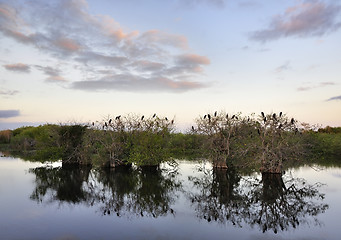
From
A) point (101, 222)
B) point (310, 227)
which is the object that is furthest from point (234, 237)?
point (101, 222)

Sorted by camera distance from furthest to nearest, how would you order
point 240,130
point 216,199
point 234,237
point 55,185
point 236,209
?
1. point 240,130
2. point 55,185
3. point 216,199
4. point 236,209
5. point 234,237

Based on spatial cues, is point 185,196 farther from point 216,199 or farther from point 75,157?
point 75,157

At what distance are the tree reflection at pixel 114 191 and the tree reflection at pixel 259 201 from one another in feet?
7.18

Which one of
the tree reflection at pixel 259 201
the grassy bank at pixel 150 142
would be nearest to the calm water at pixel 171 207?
the tree reflection at pixel 259 201

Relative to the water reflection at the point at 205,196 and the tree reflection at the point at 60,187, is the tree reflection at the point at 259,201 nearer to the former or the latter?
the water reflection at the point at 205,196

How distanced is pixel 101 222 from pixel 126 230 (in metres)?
1.83

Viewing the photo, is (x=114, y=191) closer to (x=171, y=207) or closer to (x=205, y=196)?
(x=171, y=207)

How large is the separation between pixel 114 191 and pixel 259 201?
10174 millimetres

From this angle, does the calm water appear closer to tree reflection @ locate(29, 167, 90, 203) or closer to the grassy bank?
tree reflection @ locate(29, 167, 90, 203)

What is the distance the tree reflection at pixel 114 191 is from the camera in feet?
53.3

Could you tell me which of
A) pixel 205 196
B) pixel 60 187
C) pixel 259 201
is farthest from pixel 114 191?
pixel 259 201

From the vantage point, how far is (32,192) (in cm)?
2052

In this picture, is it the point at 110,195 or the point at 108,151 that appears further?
the point at 108,151

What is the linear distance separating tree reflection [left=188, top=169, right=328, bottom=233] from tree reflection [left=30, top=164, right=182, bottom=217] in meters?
2.19
